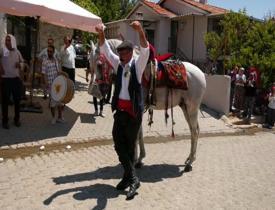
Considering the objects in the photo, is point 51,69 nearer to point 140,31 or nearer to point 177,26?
point 140,31

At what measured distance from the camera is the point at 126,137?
6129 millimetres

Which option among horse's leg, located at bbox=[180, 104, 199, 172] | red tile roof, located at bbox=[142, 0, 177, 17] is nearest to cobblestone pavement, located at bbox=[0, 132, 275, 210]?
horse's leg, located at bbox=[180, 104, 199, 172]

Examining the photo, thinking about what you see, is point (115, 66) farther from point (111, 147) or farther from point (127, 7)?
point (127, 7)

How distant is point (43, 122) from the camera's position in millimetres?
10859

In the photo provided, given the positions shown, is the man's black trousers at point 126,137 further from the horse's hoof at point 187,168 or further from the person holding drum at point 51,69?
the person holding drum at point 51,69

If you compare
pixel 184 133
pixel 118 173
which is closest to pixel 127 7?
pixel 184 133

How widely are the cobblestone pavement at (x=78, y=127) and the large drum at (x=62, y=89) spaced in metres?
0.72

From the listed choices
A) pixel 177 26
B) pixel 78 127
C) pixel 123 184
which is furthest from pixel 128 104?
pixel 177 26

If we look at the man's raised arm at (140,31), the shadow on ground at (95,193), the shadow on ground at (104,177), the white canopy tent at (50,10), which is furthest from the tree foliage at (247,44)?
the man's raised arm at (140,31)

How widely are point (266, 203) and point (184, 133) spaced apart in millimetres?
5411

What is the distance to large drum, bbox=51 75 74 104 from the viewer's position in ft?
34.1

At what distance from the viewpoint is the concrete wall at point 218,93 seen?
48.1 feet

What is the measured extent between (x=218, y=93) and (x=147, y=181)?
341 inches

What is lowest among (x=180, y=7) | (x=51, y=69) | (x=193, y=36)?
(x=51, y=69)
